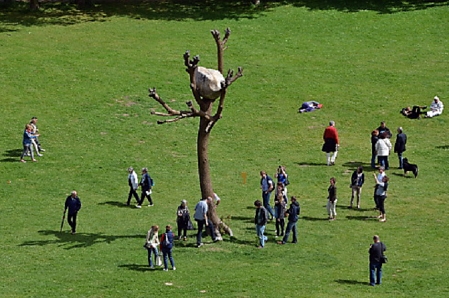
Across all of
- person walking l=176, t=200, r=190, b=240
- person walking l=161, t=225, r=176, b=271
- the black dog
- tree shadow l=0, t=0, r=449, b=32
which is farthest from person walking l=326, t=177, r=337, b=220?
tree shadow l=0, t=0, r=449, b=32

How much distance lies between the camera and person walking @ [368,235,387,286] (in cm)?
2773

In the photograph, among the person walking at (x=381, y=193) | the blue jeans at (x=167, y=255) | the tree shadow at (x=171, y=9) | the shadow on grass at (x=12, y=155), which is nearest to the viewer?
the blue jeans at (x=167, y=255)

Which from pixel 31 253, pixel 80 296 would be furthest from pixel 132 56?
pixel 80 296

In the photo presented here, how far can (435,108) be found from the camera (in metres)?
46.8

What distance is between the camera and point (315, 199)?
121ft

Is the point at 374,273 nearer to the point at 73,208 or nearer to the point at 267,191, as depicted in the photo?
the point at 267,191

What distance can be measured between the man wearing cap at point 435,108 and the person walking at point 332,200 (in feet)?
45.3

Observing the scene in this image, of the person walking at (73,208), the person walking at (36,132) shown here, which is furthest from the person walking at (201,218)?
the person walking at (36,132)

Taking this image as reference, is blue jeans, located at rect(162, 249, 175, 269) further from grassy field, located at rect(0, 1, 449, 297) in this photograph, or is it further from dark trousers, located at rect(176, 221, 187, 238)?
dark trousers, located at rect(176, 221, 187, 238)

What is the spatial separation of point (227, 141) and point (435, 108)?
34.2 ft

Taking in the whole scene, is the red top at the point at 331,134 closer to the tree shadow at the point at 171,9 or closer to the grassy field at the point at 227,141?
the grassy field at the point at 227,141

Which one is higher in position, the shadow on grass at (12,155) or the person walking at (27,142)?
the person walking at (27,142)

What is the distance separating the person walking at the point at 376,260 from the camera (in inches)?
1092

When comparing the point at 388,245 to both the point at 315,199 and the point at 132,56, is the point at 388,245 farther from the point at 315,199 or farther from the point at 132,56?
the point at 132,56
